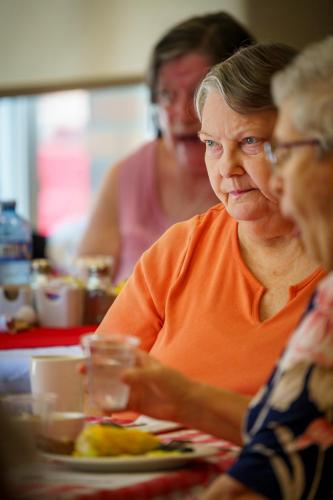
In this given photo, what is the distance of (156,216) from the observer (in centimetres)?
459

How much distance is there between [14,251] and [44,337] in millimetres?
752

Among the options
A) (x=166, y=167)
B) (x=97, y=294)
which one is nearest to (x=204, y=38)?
(x=166, y=167)

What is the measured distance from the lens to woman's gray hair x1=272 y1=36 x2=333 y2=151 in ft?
4.65

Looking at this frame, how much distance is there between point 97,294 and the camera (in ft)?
11.2

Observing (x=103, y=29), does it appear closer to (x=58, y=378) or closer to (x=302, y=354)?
(x=58, y=378)

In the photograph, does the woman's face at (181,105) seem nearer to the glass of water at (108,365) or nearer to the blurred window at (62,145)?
the glass of water at (108,365)

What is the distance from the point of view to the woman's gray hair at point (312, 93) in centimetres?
142

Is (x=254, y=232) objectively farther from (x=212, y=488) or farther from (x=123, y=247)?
(x=123, y=247)

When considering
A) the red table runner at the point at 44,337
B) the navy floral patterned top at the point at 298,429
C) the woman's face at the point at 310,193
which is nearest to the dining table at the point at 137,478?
the navy floral patterned top at the point at 298,429

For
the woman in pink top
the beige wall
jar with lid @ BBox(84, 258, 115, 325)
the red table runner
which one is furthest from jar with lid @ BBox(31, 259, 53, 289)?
the beige wall

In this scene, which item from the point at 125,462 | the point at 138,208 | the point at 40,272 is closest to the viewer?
the point at 125,462

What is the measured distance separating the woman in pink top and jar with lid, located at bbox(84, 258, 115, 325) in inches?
34.7

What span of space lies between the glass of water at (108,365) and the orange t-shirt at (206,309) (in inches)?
15.9

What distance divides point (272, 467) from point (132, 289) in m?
0.92
